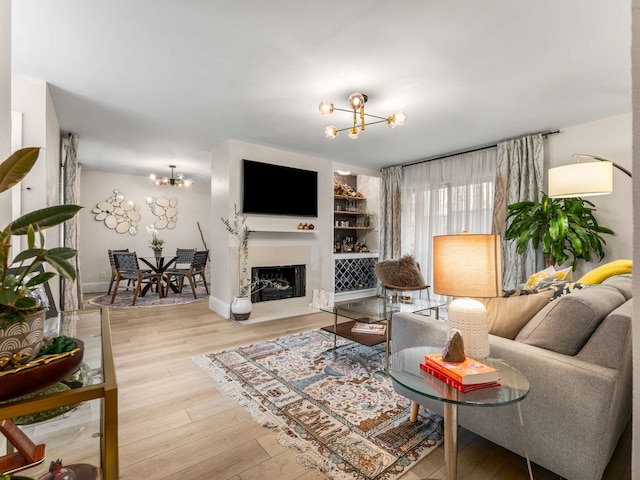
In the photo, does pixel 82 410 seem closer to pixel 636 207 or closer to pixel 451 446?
pixel 451 446

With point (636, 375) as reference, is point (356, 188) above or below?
above

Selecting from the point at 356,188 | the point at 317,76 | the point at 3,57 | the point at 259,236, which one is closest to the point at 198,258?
the point at 259,236

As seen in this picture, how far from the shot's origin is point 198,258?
574cm

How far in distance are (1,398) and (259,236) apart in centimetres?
390

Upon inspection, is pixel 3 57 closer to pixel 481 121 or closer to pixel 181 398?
pixel 181 398

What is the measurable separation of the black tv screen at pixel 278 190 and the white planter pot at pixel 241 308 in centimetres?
122

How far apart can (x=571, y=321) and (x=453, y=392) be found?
68cm

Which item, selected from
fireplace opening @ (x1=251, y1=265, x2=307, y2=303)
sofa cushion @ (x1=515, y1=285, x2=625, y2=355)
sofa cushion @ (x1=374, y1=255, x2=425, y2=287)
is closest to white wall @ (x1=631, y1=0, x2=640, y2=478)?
sofa cushion @ (x1=515, y1=285, x2=625, y2=355)

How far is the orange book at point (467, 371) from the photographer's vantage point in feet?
3.69

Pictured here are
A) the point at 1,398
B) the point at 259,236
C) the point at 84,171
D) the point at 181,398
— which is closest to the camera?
the point at 1,398

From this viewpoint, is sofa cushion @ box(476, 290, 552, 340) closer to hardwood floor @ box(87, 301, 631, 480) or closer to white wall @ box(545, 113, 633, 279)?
hardwood floor @ box(87, 301, 631, 480)

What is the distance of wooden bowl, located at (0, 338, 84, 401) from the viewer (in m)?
0.69


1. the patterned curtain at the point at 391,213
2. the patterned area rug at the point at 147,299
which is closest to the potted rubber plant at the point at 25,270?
the patterned area rug at the point at 147,299

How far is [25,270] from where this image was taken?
2.52 feet
